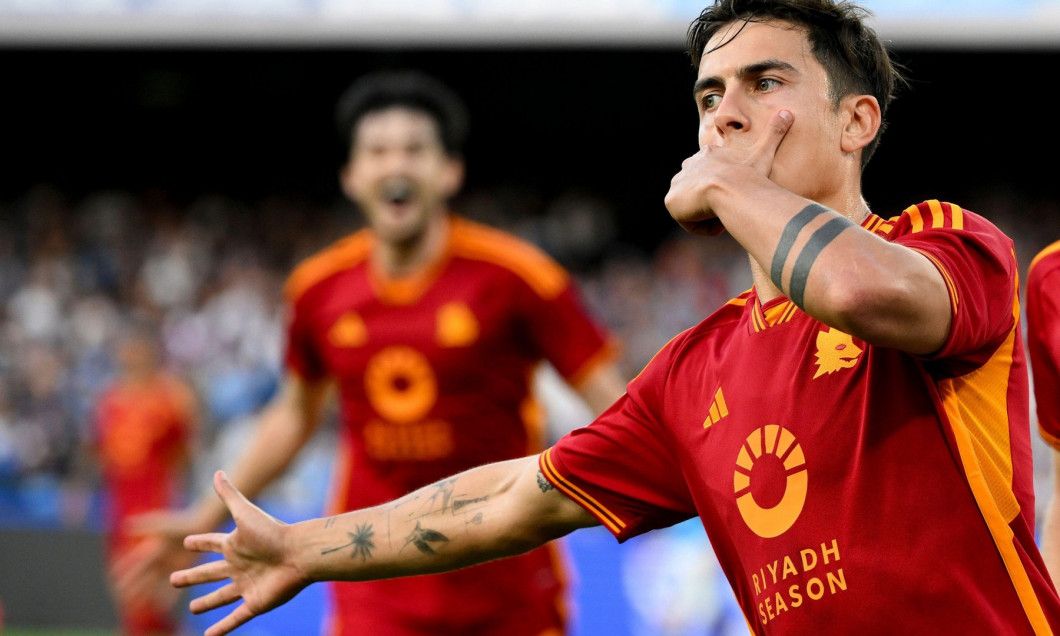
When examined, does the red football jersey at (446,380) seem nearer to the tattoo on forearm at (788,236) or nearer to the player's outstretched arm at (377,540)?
the player's outstretched arm at (377,540)

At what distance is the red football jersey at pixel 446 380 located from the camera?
16.0 feet

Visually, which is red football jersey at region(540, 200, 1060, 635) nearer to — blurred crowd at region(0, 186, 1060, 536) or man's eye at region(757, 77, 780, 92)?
man's eye at region(757, 77, 780, 92)

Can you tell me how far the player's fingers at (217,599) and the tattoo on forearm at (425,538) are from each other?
0.42 meters

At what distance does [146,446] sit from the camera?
11.6 meters

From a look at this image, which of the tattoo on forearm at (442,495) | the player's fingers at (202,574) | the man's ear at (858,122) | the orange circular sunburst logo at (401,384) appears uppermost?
the orange circular sunburst logo at (401,384)

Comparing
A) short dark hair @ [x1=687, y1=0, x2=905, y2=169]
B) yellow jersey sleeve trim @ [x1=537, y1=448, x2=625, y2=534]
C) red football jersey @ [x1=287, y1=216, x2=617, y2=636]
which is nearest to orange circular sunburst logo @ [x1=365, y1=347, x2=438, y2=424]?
red football jersey @ [x1=287, y1=216, x2=617, y2=636]

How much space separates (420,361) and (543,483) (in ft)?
7.70

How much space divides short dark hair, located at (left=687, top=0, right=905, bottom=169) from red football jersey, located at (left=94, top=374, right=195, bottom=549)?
31.5ft

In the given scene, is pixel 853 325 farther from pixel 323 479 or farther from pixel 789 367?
pixel 323 479

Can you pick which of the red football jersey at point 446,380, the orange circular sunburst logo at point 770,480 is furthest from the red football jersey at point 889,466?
the red football jersey at point 446,380

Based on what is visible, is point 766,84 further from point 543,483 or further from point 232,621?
point 232,621

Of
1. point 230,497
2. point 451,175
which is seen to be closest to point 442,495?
point 230,497

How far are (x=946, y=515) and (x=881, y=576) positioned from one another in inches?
6.3

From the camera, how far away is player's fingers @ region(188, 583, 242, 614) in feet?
9.74
